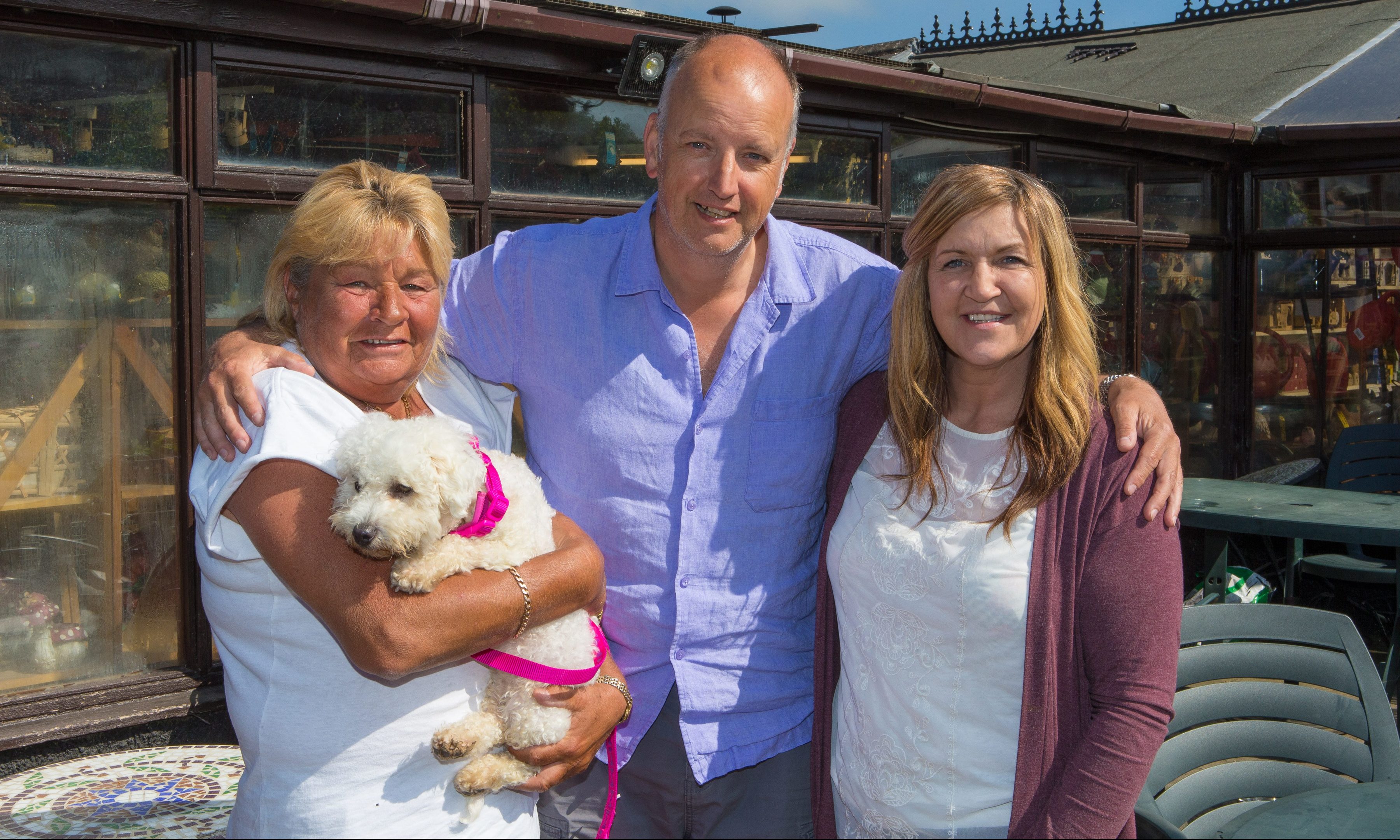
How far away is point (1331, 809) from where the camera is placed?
2.59 metres

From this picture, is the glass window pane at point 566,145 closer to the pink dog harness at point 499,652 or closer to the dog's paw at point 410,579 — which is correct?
the pink dog harness at point 499,652

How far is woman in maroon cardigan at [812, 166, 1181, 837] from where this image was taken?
212 cm

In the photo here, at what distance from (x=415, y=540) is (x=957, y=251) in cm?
136

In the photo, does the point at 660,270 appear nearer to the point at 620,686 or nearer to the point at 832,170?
the point at 620,686

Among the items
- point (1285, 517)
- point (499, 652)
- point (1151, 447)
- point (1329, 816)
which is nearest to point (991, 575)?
point (1151, 447)

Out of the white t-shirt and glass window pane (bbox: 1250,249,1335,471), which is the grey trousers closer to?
the white t-shirt

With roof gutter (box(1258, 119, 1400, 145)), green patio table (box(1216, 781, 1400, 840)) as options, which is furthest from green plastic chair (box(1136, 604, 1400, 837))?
roof gutter (box(1258, 119, 1400, 145))

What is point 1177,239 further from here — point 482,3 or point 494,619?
point 494,619

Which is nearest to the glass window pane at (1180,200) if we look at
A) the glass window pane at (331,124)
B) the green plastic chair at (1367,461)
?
the green plastic chair at (1367,461)

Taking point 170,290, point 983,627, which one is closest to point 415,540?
point 983,627

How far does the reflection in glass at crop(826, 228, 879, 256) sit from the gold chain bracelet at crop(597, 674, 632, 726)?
4499 mm

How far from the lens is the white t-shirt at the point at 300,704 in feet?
6.48

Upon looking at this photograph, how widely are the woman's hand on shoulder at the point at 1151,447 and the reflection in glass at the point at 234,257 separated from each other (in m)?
3.53

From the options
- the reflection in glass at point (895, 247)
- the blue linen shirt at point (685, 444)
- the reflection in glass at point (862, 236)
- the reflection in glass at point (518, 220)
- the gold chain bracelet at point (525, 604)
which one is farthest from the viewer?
the reflection in glass at point (895, 247)
